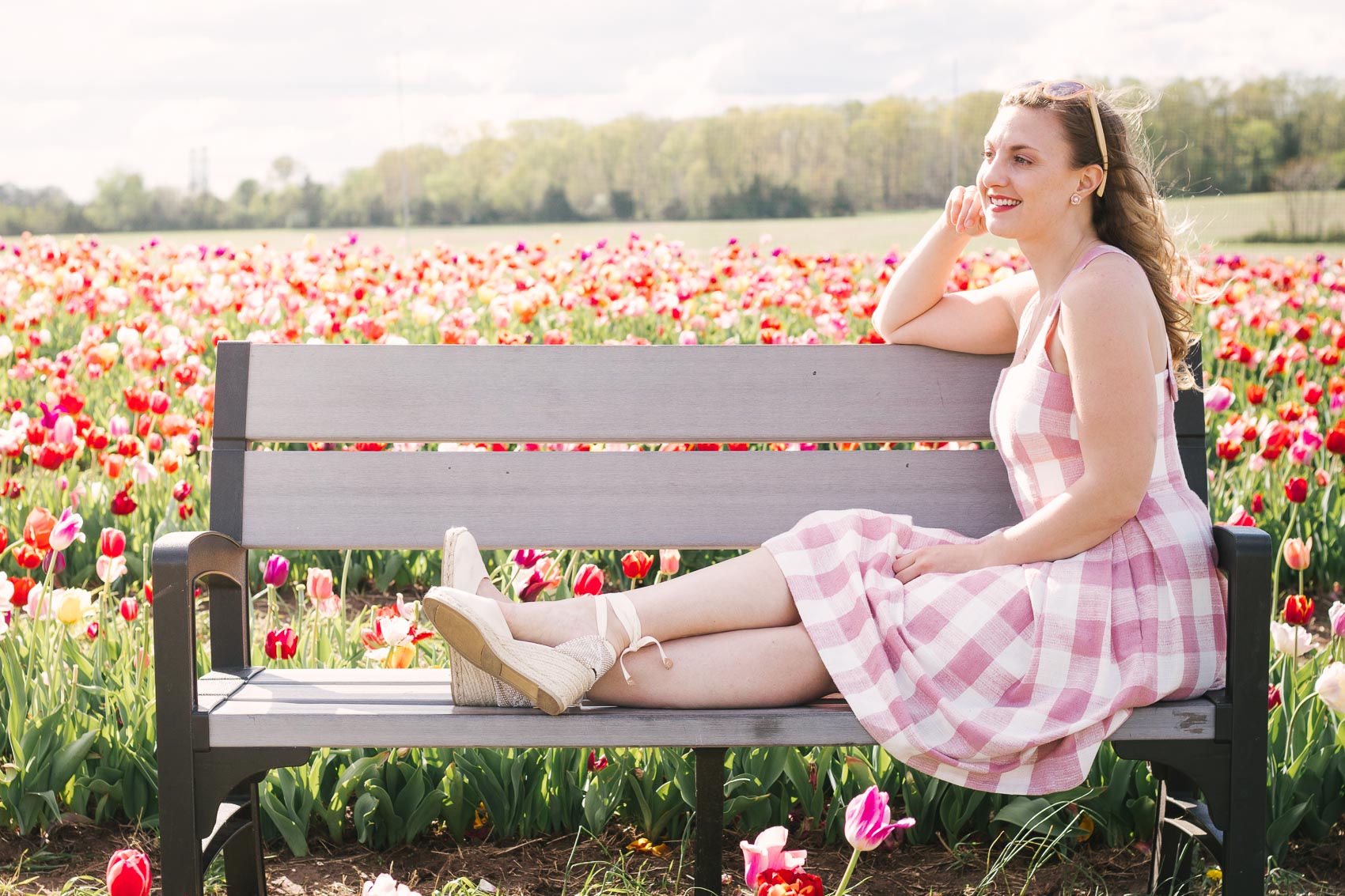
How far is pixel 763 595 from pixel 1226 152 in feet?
81.7

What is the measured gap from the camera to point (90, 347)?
14.3ft

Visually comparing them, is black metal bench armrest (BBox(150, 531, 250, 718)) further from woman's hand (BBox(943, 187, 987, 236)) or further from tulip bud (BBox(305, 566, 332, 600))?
woman's hand (BBox(943, 187, 987, 236))

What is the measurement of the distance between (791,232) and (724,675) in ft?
71.0

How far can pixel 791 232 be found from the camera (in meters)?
23.0

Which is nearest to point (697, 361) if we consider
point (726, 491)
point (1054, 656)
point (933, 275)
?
point (726, 491)

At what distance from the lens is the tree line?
23.9m

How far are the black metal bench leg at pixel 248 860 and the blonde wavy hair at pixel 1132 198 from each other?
1.66 metres

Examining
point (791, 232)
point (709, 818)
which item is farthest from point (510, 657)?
point (791, 232)

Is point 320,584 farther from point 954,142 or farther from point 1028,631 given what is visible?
point 954,142

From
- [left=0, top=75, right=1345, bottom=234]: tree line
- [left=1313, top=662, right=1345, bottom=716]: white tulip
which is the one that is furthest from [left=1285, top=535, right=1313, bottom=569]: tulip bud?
[left=0, top=75, right=1345, bottom=234]: tree line

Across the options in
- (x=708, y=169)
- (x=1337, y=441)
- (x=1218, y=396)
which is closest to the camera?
(x=1337, y=441)

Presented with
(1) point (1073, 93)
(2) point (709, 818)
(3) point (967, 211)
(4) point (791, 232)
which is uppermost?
(4) point (791, 232)

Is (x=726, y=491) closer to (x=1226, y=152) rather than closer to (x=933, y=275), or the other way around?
(x=933, y=275)

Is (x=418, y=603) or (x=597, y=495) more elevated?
→ (x=597, y=495)
